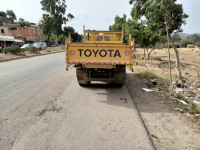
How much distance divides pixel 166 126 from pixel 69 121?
2189 millimetres

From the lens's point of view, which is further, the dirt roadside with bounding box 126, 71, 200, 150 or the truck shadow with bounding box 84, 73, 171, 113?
the truck shadow with bounding box 84, 73, 171, 113

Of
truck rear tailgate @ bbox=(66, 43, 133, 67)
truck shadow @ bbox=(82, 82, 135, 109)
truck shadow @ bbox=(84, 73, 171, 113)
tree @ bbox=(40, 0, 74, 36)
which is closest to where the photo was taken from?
truck shadow @ bbox=(84, 73, 171, 113)

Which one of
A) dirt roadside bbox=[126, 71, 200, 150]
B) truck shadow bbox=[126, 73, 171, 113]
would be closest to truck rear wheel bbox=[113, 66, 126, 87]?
truck shadow bbox=[126, 73, 171, 113]

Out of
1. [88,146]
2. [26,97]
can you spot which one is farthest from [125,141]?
[26,97]

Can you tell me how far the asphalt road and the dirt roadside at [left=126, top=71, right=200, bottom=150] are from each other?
0.74ft

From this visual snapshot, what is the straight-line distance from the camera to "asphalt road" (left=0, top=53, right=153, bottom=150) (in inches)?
125

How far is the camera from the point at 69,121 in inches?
160

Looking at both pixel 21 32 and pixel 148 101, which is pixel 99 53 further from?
pixel 21 32

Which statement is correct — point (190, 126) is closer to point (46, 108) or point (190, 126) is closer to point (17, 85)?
point (46, 108)

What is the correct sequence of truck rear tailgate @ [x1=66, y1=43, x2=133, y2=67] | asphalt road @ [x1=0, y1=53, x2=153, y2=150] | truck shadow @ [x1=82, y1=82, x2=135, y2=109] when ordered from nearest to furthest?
1. asphalt road @ [x1=0, y1=53, x2=153, y2=150]
2. truck shadow @ [x1=82, y1=82, x2=135, y2=109]
3. truck rear tailgate @ [x1=66, y1=43, x2=133, y2=67]

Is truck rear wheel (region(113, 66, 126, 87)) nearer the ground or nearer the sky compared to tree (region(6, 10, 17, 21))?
nearer the ground

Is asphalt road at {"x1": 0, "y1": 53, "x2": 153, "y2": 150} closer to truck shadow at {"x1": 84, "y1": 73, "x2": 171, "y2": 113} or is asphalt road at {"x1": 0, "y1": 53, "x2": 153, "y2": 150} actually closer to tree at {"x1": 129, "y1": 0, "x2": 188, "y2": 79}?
truck shadow at {"x1": 84, "y1": 73, "x2": 171, "y2": 113}

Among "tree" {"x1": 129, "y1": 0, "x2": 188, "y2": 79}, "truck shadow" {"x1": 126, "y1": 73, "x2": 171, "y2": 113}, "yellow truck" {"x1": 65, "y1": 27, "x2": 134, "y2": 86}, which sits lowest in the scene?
"truck shadow" {"x1": 126, "y1": 73, "x2": 171, "y2": 113}

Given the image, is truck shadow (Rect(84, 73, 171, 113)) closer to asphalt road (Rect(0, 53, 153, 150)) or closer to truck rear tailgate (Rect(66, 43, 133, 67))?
asphalt road (Rect(0, 53, 153, 150))
